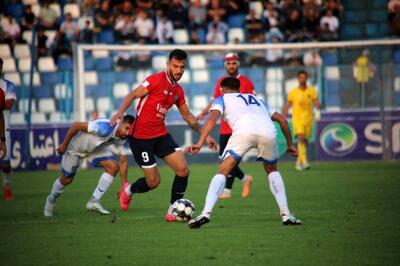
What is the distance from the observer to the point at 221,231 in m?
11.7

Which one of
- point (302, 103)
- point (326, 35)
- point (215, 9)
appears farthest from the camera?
point (215, 9)

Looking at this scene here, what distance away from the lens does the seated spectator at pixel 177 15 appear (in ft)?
93.6

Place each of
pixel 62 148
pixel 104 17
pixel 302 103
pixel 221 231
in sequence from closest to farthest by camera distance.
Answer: pixel 221 231 < pixel 62 148 < pixel 302 103 < pixel 104 17

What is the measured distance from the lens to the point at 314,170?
23.1 m

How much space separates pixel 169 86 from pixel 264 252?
13.0 feet

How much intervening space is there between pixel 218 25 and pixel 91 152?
564 inches

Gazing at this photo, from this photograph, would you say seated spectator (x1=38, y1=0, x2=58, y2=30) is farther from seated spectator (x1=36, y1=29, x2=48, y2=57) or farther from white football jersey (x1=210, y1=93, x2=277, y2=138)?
white football jersey (x1=210, y1=93, x2=277, y2=138)

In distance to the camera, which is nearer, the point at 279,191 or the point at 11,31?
the point at 279,191

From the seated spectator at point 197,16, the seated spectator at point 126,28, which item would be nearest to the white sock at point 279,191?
the seated spectator at point 126,28

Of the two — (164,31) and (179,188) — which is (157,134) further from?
(164,31)

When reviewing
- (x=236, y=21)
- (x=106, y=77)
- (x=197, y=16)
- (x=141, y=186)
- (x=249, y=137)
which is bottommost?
(x=141, y=186)

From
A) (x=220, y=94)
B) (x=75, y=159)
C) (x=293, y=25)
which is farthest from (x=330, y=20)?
(x=75, y=159)

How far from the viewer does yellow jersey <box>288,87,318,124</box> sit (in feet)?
77.6

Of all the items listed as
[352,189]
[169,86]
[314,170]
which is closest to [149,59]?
[314,170]
